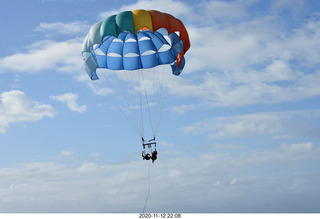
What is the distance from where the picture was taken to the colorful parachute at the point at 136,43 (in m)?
31.2

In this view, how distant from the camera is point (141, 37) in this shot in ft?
111

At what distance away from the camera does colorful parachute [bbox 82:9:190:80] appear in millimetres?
31250

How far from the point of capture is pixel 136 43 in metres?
33.9

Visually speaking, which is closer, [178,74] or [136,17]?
[136,17]

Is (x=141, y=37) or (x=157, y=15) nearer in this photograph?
(x=157, y=15)

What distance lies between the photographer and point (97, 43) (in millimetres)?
31641

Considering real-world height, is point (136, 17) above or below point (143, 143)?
above

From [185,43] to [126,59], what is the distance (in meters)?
4.17
